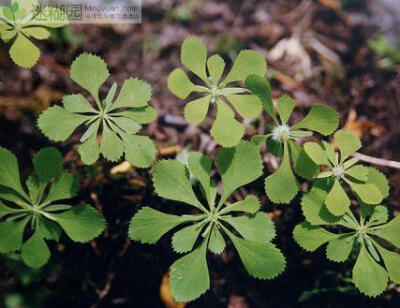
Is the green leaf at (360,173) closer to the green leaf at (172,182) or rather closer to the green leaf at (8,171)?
the green leaf at (172,182)

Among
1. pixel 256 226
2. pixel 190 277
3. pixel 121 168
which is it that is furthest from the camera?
pixel 121 168

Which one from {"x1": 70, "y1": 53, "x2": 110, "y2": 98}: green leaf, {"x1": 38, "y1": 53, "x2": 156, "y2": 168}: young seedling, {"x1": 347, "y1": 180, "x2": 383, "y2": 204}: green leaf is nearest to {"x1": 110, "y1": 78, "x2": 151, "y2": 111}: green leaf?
{"x1": 38, "y1": 53, "x2": 156, "y2": 168}: young seedling

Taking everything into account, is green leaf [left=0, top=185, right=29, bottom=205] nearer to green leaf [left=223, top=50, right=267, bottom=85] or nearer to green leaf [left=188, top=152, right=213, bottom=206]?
green leaf [left=188, top=152, right=213, bottom=206]

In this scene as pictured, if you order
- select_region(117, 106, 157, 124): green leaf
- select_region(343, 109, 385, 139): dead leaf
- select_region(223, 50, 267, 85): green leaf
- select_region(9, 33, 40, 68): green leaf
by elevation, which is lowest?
select_region(117, 106, 157, 124): green leaf

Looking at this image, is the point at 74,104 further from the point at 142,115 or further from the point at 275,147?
the point at 275,147

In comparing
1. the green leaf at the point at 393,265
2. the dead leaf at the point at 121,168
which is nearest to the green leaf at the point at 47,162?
the dead leaf at the point at 121,168

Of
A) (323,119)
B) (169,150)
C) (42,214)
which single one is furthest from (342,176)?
(42,214)
